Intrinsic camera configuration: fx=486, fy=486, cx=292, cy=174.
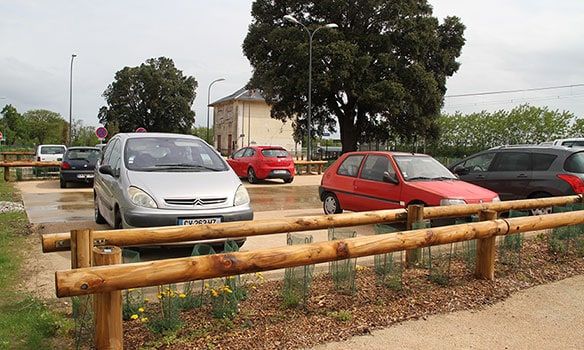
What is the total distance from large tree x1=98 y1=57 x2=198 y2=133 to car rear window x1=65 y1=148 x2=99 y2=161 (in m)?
56.9

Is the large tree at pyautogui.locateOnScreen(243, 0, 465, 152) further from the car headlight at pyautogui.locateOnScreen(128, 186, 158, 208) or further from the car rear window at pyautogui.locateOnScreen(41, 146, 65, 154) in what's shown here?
the car headlight at pyautogui.locateOnScreen(128, 186, 158, 208)

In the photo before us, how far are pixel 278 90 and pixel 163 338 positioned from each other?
2978cm

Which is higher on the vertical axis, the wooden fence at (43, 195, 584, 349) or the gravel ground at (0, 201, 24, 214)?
the wooden fence at (43, 195, 584, 349)

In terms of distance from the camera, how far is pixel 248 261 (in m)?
3.42

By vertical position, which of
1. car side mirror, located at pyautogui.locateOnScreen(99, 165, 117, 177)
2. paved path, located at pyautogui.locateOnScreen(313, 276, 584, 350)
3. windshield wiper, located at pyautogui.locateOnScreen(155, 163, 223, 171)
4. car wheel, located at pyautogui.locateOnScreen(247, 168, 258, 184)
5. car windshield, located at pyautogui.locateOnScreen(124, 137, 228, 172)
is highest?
car windshield, located at pyautogui.locateOnScreen(124, 137, 228, 172)

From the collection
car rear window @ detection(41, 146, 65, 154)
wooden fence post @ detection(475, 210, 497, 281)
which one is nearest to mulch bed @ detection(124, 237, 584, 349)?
wooden fence post @ detection(475, 210, 497, 281)

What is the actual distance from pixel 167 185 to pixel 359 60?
25312mm

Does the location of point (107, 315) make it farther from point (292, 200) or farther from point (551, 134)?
point (551, 134)

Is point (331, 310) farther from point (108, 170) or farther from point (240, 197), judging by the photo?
point (108, 170)

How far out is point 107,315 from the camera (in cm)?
311

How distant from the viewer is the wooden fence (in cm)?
294

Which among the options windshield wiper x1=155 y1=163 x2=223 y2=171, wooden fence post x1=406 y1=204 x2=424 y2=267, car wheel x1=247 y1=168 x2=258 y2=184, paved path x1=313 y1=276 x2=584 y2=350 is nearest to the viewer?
paved path x1=313 y1=276 x2=584 y2=350

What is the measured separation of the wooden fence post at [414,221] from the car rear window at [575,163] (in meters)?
5.12

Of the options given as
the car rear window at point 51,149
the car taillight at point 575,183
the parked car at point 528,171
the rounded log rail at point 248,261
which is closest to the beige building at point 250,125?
the car rear window at point 51,149
